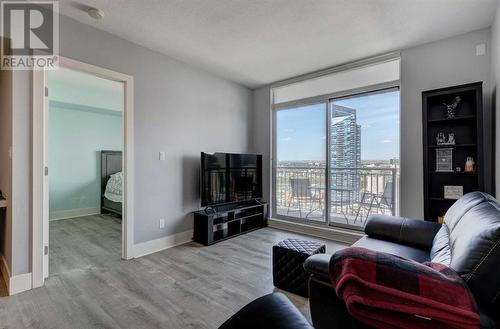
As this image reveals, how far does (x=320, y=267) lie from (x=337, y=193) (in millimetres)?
2784

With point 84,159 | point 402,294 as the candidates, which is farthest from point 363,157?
point 84,159

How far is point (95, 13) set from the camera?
231cm

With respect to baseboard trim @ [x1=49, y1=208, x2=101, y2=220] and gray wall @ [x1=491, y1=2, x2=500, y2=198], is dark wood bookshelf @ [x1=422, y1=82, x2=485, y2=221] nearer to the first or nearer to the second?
gray wall @ [x1=491, y1=2, x2=500, y2=198]

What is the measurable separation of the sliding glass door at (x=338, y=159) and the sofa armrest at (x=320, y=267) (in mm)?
2590

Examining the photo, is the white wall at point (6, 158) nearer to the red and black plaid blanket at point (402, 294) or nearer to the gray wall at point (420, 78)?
the red and black plaid blanket at point (402, 294)

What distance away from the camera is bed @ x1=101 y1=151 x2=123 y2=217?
4.82 metres

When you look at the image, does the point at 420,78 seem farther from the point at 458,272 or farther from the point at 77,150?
the point at 77,150

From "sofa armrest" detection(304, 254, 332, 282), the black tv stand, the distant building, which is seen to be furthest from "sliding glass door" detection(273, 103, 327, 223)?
"sofa armrest" detection(304, 254, 332, 282)

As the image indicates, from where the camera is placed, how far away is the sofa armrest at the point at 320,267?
4.29 ft

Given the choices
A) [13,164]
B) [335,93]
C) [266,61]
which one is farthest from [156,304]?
[335,93]

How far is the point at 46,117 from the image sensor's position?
7.75ft

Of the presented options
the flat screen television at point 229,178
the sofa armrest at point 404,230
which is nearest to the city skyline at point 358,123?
the flat screen television at point 229,178

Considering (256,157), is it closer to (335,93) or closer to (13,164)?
(335,93)

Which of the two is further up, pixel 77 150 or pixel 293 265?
pixel 77 150
